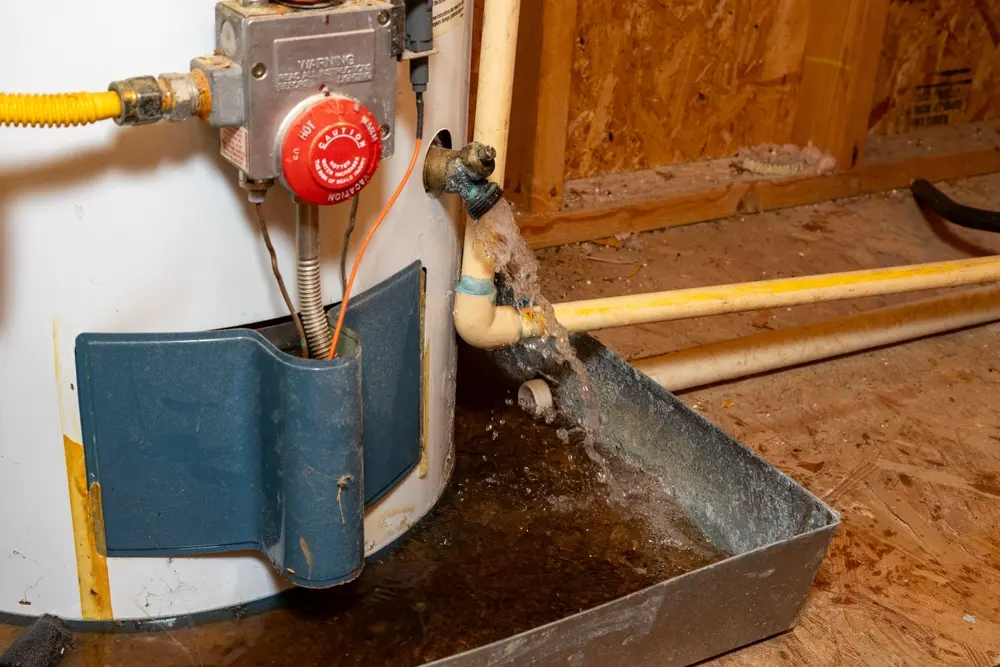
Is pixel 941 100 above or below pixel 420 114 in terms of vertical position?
below

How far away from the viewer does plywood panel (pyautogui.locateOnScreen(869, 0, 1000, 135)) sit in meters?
2.39

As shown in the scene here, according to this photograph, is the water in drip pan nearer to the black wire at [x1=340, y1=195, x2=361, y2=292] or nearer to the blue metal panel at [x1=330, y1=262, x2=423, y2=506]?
the blue metal panel at [x1=330, y1=262, x2=423, y2=506]

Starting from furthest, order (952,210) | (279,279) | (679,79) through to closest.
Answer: (679,79) → (952,210) → (279,279)

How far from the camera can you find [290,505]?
0.93 meters

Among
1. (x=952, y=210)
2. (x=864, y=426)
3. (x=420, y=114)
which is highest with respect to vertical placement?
(x=420, y=114)

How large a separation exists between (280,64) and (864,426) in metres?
1.07

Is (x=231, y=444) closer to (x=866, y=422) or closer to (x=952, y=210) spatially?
(x=866, y=422)

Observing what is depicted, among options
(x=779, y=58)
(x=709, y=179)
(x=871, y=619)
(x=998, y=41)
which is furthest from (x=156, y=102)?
(x=998, y=41)

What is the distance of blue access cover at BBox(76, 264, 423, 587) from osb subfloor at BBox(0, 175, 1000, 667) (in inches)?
5.5

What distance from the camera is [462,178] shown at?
1016mm

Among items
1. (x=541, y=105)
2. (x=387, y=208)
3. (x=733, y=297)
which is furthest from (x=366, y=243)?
(x=541, y=105)

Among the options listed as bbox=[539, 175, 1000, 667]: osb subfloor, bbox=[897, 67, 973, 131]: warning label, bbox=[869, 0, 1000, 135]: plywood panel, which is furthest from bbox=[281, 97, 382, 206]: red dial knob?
bbox=[897, 67, 973, 131]: warning label

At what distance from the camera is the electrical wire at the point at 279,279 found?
2.89 ft

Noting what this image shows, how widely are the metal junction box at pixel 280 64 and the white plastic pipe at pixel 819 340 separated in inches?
31.4
